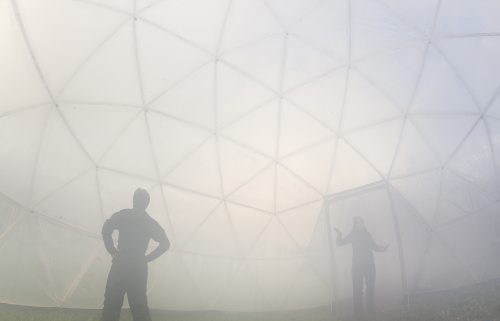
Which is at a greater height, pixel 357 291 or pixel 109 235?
pixel 109 235

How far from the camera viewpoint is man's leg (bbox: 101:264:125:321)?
536 centimetres

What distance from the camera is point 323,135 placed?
897cm

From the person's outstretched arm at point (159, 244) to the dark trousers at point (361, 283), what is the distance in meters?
3.74

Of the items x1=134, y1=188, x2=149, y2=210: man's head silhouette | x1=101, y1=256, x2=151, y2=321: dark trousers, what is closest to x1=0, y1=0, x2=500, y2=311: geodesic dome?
x1=134, y1=188, x2=149, y2=210: man's head silhouette

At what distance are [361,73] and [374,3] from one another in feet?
5.55

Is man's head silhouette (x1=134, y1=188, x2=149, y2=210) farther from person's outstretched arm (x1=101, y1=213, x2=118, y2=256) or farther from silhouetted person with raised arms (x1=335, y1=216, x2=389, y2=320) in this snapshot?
silhouetted person with raised arms (x1=335, y1=216, x2=389, y2=320)

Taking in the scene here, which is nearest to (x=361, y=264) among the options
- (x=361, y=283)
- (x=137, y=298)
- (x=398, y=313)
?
(x=361, y=283)

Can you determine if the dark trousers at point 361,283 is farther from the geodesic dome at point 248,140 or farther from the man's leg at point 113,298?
the man's leg at point 113,298

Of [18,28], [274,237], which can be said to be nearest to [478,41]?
[274,237]

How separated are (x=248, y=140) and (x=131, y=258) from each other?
408cm

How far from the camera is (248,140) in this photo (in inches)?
348

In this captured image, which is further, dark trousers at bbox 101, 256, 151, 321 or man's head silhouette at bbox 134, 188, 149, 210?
man's head silhouette at bbox 134, 188, 149, 210

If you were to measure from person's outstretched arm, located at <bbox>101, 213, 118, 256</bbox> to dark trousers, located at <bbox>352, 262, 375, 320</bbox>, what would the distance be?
440 centimetres

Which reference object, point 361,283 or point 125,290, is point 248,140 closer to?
point 361,283
